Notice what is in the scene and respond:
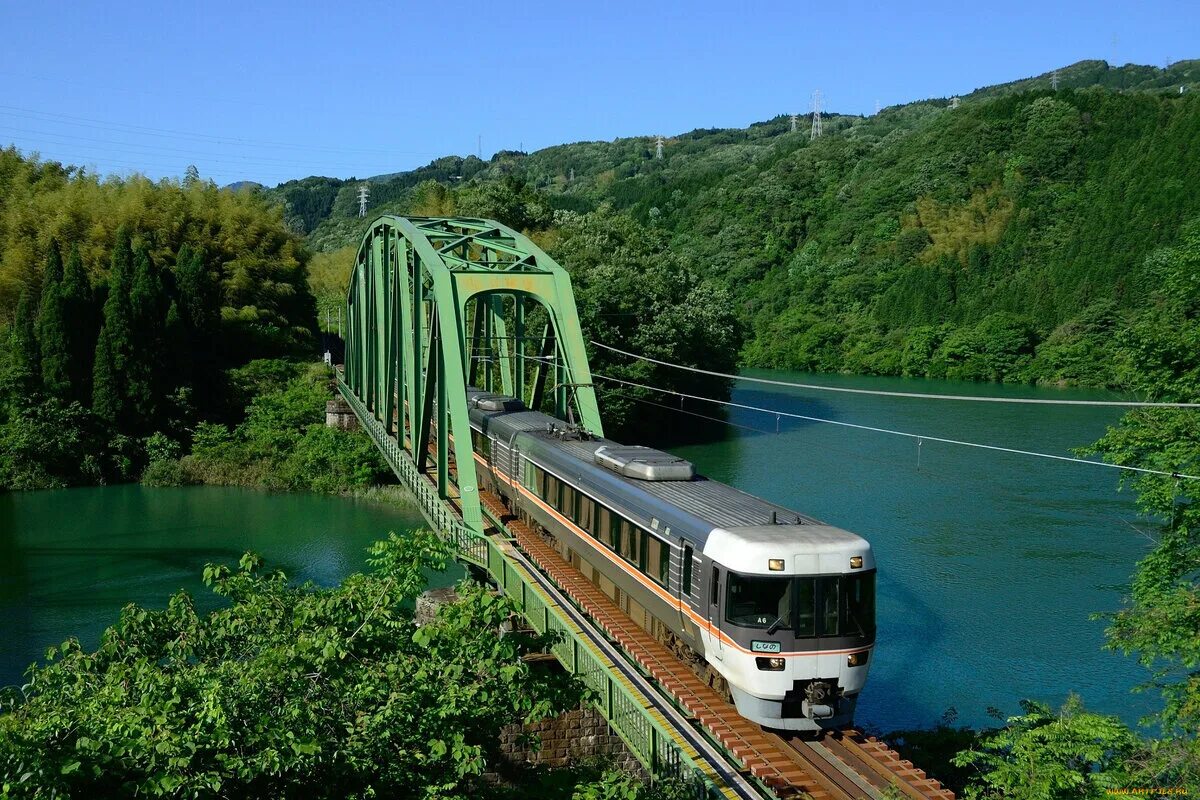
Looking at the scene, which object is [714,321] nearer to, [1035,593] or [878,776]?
[1035,593]

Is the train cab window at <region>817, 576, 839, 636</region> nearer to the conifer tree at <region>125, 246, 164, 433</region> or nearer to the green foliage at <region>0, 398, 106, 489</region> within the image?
the green foliage at <region>0, 398, 106, 489</region>

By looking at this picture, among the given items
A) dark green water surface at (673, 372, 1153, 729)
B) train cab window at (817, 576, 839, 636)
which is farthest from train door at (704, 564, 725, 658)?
dark green water surface at (673, 372, 1153, 729)

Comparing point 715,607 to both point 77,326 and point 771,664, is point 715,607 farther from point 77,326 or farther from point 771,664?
point 77,326

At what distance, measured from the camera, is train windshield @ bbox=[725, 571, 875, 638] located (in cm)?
1059

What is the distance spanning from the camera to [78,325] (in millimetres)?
39844

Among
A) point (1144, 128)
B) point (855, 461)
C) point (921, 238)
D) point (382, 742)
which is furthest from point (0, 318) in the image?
point (1144, 128)

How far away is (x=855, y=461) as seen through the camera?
39.6 metres

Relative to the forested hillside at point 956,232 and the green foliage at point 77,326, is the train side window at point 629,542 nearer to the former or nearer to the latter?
the green foliage at point 77,326

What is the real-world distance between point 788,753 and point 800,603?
1.52m

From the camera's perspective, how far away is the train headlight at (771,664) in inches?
415

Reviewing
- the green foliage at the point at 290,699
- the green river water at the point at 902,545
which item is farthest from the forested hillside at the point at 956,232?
the green foliage at the point at 290,699

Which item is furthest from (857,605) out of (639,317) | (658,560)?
(639,317)

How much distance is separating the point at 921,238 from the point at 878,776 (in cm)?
8407

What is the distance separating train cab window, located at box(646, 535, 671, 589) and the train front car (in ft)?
4.66
